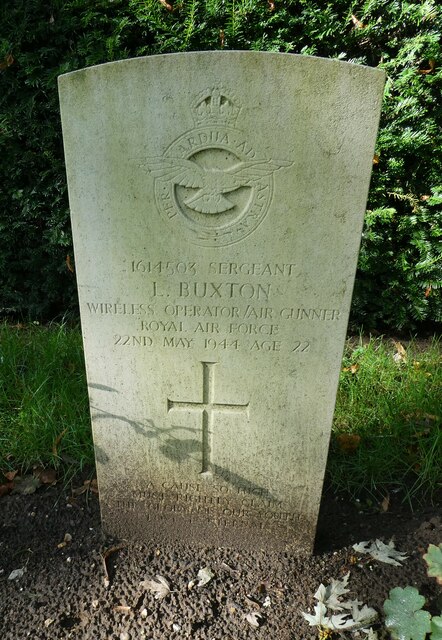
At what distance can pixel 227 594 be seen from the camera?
75.0 inches

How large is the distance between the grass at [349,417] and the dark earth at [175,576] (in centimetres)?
17

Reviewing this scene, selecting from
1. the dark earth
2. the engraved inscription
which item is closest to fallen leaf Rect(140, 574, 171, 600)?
the dark earth

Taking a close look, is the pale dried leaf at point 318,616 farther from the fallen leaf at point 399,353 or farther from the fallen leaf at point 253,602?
the fallen leaf at point 399,353

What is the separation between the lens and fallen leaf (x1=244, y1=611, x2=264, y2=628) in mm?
1790

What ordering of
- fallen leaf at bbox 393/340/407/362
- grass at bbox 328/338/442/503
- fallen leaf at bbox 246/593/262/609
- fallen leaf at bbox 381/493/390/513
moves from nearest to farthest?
fallen leaf at bbox 246/593/262/609
fallen leaf at bbox 381/493/390/513
grass at bbox 328/338/442/503
fallen leaf at bbox 393/340/407/362

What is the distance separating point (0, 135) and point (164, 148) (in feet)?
7.12

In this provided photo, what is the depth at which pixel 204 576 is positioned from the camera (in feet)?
6.49

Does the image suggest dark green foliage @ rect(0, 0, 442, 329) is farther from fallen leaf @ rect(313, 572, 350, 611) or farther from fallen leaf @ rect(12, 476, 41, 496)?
fallen leaf @ rect(313, 572, 350, 611)

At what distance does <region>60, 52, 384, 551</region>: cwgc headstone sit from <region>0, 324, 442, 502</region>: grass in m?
0.54

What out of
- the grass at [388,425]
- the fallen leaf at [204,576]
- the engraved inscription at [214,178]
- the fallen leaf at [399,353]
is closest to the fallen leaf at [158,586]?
the fallen leaf at [204,576]

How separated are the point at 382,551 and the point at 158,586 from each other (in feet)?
3.08

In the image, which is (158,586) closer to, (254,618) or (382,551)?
(254,618)

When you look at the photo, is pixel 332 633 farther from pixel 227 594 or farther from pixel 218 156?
pixel 218 156

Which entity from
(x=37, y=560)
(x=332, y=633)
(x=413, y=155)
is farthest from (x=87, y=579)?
(x=413, y=155)
